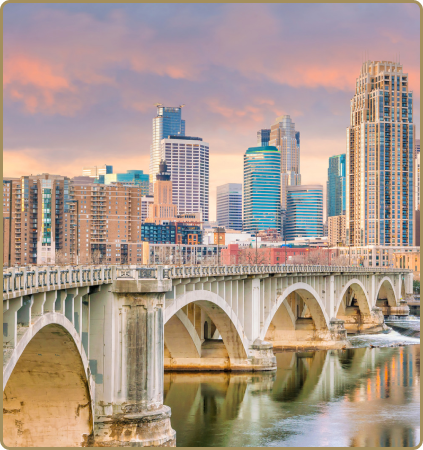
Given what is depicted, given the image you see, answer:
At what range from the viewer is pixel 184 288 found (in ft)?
176

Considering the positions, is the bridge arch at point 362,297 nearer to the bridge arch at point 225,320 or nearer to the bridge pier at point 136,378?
the bridge arch at point 225,320

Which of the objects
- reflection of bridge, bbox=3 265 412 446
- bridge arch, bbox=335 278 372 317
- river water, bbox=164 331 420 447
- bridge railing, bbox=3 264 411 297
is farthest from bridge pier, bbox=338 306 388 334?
reflection of bridge, bbox=3 265 412 446

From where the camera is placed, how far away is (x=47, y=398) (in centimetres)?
3991

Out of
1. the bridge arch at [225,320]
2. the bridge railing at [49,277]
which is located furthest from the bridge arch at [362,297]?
A: the bridge railing at [49,277]

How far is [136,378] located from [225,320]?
24688 millimetres

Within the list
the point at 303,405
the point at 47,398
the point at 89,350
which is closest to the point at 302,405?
the point at 303,405

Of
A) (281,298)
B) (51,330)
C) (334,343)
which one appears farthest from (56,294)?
(334,343)

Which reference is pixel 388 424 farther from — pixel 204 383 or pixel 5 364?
pixel 5 364

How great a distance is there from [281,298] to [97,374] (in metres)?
41.0

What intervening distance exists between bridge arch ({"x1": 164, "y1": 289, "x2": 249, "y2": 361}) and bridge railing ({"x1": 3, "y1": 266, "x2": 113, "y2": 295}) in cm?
1340

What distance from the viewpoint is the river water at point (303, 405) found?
1953 inches

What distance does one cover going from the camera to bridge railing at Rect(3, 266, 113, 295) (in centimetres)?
2970

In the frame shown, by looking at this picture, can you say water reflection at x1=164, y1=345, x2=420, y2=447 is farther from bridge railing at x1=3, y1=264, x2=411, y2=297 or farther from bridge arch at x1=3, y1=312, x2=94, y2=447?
bridge railing at x1=3, y1=264, x2=411, y2=297

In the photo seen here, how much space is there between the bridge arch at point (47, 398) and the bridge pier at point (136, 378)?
62.9 inches
